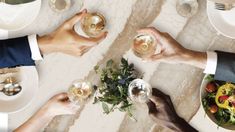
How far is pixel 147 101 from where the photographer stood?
1711mm

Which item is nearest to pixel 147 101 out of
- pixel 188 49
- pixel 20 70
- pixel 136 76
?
pixel 136 76

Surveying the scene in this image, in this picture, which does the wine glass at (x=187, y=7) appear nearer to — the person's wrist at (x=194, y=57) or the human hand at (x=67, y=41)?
the person's wrist at (x=194, y=57)

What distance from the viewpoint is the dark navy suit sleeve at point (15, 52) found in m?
1.67

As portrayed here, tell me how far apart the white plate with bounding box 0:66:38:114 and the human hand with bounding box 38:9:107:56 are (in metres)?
0.09

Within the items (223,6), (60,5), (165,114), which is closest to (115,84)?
(165,114)

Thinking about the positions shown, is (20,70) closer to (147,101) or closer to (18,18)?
(18,18)

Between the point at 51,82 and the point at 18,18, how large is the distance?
0.24 m

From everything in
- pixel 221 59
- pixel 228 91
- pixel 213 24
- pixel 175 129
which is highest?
pixel 213 24

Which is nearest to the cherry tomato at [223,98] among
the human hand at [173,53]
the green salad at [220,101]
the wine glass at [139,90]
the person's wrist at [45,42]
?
the green salad at [220,101]

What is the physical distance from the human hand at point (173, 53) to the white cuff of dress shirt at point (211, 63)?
0.01m

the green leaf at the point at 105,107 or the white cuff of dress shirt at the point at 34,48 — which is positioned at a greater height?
the white cuff of dress shirt at the point at 34,48

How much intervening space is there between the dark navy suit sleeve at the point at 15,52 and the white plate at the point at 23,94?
0.04m

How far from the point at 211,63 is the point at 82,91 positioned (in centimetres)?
44

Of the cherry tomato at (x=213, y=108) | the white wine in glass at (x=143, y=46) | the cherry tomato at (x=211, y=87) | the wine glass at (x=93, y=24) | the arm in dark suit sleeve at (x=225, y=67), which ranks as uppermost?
the wine glass at (x=93, y=24)
